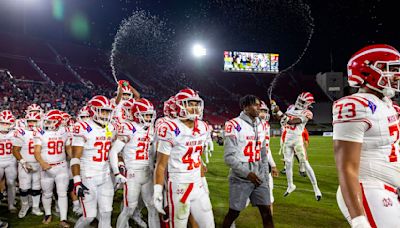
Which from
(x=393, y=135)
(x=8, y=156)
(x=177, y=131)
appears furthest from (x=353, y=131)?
(x=8, y=156)

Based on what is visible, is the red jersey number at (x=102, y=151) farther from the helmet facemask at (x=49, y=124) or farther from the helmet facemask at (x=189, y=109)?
the helmet facemask at (x=49, y=124)

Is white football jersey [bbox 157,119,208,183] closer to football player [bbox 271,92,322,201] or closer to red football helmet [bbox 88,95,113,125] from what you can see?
red football helmet [bbox 88,95,113,125]

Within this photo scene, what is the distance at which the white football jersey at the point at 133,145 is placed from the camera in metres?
5.02

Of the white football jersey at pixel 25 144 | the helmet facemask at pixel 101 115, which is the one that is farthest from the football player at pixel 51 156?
the helmet facemask at pixel 101 115

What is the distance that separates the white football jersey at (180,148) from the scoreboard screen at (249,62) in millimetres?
33922

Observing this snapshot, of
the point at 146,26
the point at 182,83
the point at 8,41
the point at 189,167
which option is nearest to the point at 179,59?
the point at 182,83

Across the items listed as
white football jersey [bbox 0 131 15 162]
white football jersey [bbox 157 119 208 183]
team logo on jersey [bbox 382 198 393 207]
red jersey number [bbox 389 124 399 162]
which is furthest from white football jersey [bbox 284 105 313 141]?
white football jersey [bbox 0 131 15 162]

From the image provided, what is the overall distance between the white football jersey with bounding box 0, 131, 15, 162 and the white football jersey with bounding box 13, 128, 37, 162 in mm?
428

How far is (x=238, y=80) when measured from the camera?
43.8m

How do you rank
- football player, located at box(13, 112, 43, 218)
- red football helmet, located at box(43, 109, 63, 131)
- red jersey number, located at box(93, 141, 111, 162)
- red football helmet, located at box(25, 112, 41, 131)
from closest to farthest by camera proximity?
1. red jersey number, located at box(93, 141, 111, 162)
2. red football helmet, located at box(43, 109, 63, 131)
3. football player, located at box(13, 112, 43, 218)
4. red football helmet, located at box(25, 112, 41, 131)

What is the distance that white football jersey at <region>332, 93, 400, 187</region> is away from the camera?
7.11 feet

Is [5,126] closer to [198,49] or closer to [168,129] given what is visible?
[168,129]

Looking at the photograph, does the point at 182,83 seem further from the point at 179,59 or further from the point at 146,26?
the point at 146,26

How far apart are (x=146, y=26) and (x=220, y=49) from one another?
49.0 feet
